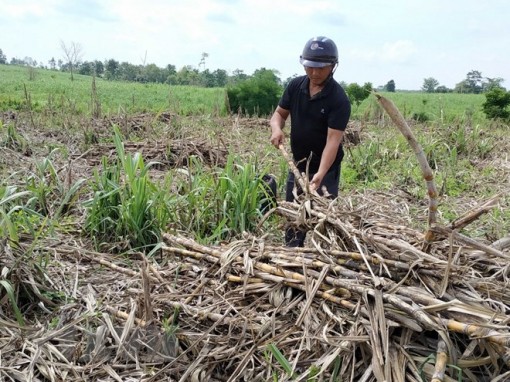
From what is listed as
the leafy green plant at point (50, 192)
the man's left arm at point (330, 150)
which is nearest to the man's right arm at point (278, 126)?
the man's left arm at point (330, 150)

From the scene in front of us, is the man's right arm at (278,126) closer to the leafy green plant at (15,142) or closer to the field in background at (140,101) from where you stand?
the field in background at (140,101)

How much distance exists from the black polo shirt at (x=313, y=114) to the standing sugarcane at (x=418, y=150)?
1.47 meters

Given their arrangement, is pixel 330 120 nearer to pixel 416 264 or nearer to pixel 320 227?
pixel 320 227

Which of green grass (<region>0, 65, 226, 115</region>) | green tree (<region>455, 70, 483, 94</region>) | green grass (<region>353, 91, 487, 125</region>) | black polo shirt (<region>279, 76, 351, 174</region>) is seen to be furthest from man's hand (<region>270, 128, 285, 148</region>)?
green tree (<region>455, 70, 483, 94</region>)

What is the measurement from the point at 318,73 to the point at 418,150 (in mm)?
1743

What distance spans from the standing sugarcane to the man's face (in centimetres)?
160

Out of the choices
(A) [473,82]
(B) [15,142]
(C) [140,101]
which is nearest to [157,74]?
(C) [140,101]

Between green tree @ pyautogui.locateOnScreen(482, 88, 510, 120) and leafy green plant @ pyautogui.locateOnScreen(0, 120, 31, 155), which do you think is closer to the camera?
leafy green plant @ pyautogui.locateOnScreen(0, 120, 31, 155)

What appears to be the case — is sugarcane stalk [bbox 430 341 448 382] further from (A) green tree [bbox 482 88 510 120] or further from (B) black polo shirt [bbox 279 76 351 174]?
(A) green tree [bbox 482 88 510 120]

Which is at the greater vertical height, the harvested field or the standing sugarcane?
the standing sugarcane

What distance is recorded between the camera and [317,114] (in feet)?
10.6

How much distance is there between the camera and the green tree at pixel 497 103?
1341cm

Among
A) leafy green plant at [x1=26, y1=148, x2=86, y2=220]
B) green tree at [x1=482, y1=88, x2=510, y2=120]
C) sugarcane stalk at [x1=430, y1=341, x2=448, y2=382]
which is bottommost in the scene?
leafy green plant at [x1=26, y1=148, x2=86, y2=220]

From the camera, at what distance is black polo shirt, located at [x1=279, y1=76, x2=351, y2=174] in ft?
10.2
